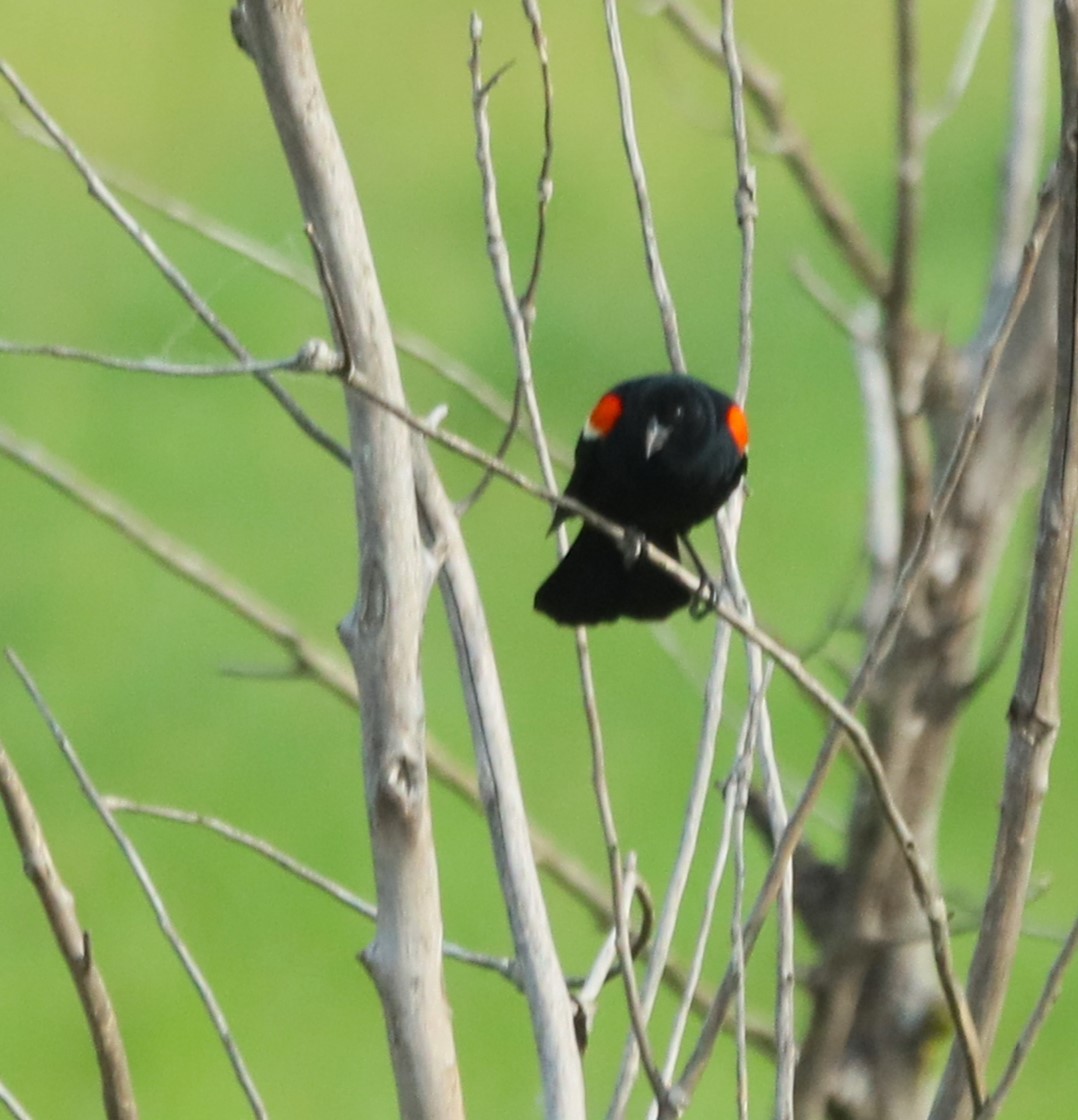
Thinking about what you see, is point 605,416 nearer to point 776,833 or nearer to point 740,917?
point 776,833

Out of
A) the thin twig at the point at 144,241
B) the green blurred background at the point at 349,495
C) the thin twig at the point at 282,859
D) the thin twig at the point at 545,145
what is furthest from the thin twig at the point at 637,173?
the green blurred background at the point at 349,495

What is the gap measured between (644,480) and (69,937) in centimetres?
118

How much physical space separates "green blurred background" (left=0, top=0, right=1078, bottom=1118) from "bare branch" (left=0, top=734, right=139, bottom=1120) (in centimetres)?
143

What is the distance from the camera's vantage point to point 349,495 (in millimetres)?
6262

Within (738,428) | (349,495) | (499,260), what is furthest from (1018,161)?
(349,495)

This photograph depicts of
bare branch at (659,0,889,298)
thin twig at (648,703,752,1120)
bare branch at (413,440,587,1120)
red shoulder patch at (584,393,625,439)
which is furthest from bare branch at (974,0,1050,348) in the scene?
bare branch at (413,440,587,1120)

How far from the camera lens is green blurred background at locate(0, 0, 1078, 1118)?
4633 mm

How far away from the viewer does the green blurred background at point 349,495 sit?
463cm

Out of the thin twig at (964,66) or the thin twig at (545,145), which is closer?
the thin twig at (545,145)

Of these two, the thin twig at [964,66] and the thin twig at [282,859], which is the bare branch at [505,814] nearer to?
the thin twig at [282,859]

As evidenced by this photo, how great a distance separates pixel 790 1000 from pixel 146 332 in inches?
216

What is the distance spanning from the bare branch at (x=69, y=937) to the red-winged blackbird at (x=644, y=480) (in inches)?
32.8

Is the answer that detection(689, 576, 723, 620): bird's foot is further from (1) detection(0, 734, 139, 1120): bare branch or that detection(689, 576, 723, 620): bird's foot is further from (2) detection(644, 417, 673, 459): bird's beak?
(1) detection(0, 734, 139, 1120): bare branch

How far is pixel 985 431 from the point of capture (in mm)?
2307
